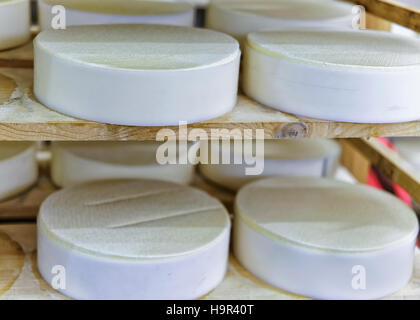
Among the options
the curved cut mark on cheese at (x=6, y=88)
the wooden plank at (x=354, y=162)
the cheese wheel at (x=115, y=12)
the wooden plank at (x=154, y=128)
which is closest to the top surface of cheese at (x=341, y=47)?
the wooden plank at (x=154, y=128)

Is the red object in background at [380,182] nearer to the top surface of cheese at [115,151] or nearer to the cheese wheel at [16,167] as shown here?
the top surface of cheese at [115,151]

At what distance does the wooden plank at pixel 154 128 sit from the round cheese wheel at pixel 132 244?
25 centimetres

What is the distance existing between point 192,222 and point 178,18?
0.50m

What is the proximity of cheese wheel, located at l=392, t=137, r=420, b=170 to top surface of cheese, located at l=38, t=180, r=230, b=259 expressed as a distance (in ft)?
5.31

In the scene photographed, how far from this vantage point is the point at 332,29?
1498 mm

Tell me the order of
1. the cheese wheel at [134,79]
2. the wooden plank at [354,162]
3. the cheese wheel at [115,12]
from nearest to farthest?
1. the cheese wheel at [134,79]
2. the cheese wheel at [115,12]
3. the wooden plank at [354,162]

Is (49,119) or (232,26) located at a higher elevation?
(232,26)

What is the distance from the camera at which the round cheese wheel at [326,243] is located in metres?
1.34

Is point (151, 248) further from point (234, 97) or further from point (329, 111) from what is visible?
point (329, 111)

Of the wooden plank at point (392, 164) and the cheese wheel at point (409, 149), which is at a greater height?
the wooden plank at point (392, 164)

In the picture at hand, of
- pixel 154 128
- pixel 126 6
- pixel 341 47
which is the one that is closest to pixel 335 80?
pixel 341 47

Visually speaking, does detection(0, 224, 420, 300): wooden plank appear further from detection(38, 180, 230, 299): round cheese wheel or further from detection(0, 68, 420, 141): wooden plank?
detection(0, 68, 420, 141): wooden plank

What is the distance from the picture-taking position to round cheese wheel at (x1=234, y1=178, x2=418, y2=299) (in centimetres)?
134
